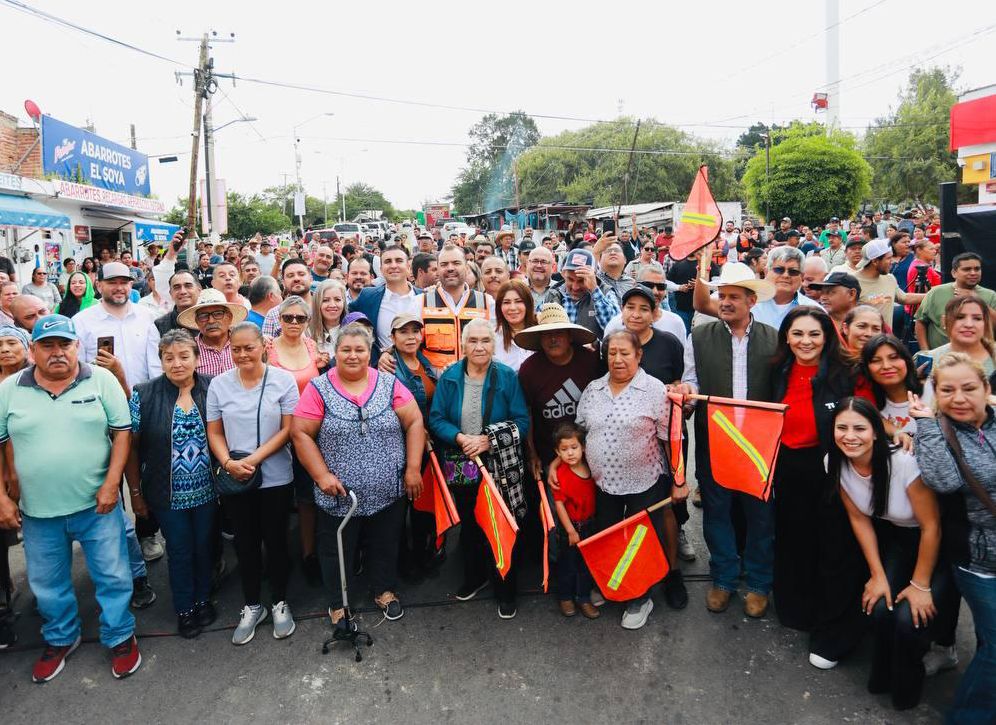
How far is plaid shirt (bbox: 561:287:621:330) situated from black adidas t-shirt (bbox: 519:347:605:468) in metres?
1.16

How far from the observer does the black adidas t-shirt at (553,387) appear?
4.12 metres

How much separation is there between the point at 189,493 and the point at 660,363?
9.66 feet

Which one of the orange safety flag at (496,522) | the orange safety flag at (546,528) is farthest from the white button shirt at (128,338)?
the orange safety flag at (546,528)

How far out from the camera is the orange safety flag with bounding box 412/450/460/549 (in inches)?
155

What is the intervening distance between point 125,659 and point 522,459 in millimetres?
2480

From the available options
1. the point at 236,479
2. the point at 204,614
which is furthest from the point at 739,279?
the point at 204,614

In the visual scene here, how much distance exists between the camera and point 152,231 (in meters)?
24.8

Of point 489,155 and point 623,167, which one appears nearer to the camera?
point 623,167

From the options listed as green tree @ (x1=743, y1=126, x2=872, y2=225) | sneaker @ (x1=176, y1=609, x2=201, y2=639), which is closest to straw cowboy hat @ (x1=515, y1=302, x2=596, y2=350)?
sneaker @ (x1=176, y1=609, x2=201, y2=639)

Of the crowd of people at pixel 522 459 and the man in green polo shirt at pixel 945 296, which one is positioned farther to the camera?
the man in green polo shirt at pixel 945 296

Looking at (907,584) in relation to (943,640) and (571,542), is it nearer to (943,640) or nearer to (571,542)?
(943,640)

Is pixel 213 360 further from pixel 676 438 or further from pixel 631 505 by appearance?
pixel 676 438

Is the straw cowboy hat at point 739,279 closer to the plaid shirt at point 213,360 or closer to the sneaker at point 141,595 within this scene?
the plaid shirt at point 213,360

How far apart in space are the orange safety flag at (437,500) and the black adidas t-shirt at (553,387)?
693 mm
